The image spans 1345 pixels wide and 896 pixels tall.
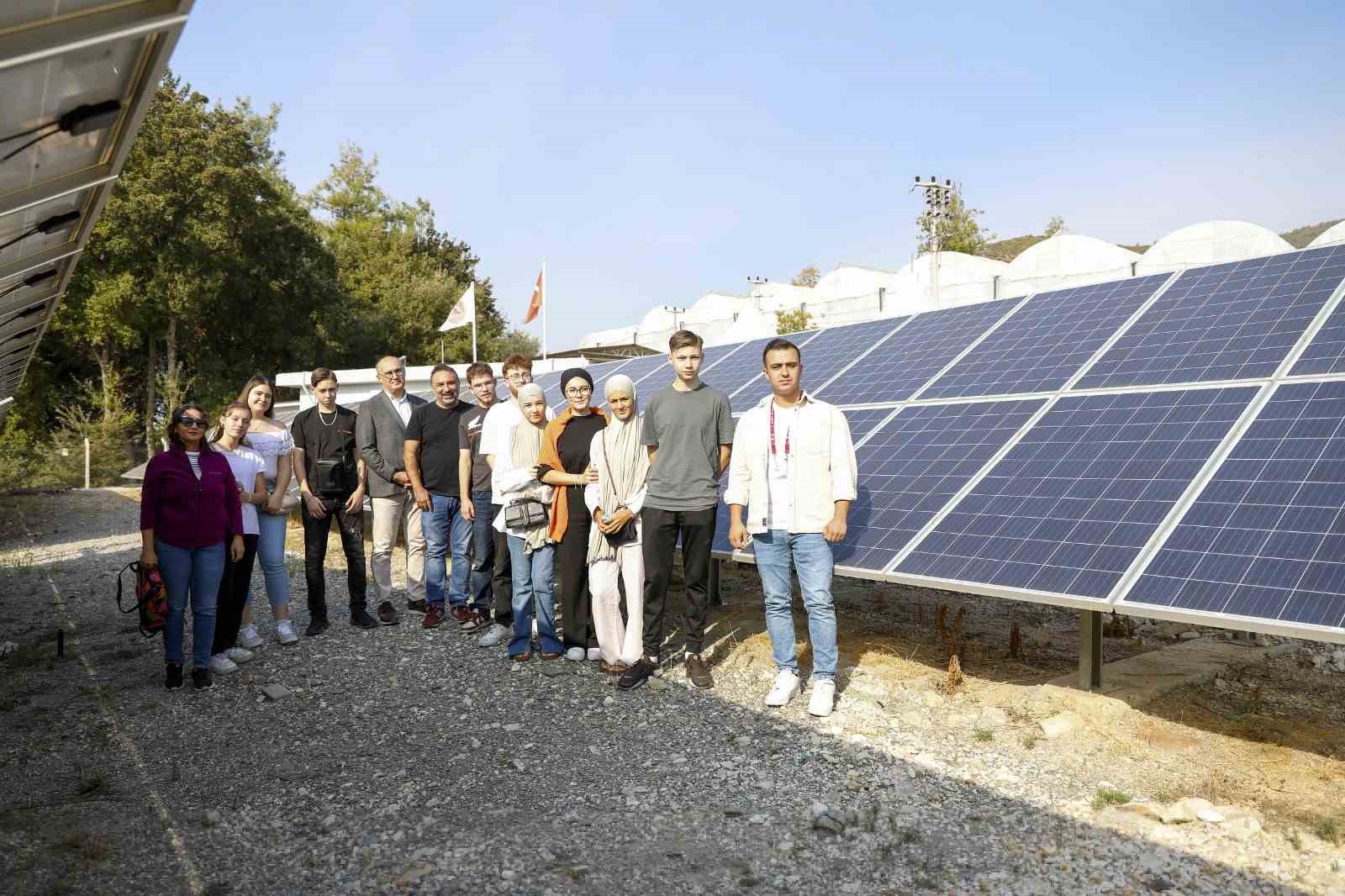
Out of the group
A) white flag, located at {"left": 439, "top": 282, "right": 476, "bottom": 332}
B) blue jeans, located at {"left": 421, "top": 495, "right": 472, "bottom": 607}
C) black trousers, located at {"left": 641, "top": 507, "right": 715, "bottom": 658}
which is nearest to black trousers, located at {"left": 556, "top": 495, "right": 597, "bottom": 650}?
black trousers, located at {"left": 641, "top": 507, "right": 715, "bottom": 658}

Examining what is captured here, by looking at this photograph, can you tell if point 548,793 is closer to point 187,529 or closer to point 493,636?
point 493,636

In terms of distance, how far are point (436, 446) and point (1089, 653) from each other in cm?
516

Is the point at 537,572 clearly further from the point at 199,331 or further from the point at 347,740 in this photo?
the point at 199,331

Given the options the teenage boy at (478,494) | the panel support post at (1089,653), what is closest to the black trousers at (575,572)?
the teenage boy at (478,494)

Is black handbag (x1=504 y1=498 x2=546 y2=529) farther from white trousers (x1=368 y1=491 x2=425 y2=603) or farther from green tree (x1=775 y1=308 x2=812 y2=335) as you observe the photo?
green tree (x1=775 y1=308 x2=812 y2=335)

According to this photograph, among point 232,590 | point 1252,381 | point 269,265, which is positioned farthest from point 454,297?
point 1252,381

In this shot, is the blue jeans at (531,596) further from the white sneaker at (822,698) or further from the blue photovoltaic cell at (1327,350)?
the blue photovoltaic cell at (1327,350)

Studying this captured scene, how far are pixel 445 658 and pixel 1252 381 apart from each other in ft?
19.2

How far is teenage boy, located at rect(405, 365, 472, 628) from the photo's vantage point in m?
7.83

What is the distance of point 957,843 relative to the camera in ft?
13.7

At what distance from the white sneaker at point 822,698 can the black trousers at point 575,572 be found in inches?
70.0

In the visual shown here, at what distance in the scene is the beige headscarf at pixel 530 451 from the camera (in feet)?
22.6

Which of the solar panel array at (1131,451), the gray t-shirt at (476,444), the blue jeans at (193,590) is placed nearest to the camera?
the solar panel array at (1131,451)

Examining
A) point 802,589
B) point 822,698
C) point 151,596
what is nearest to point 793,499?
point 802,589
